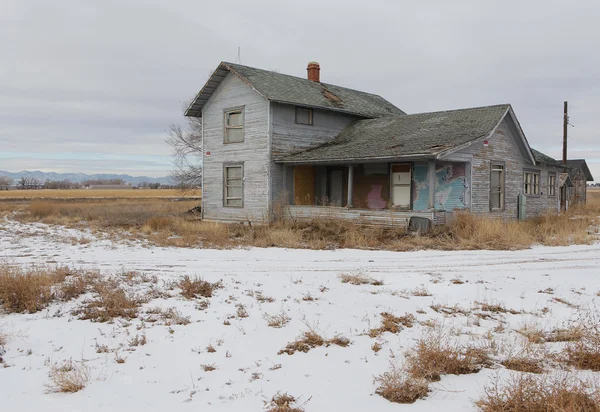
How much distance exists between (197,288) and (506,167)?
14867 millimetres

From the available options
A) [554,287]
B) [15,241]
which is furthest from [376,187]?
[15,241]

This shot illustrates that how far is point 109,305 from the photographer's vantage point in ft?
23.4

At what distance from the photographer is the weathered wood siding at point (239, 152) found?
64.8ft

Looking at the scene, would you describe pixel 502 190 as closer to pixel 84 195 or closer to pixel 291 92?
pixel 291 92

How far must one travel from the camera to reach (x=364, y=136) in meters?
20.2

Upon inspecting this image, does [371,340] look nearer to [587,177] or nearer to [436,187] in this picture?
[436,187]

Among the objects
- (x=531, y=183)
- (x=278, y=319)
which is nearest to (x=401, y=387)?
(x=278, y=319)

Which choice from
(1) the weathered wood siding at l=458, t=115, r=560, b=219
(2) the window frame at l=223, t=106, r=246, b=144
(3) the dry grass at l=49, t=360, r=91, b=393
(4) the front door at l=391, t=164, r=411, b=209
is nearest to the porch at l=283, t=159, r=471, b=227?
(4) the front door at l=391, t=164, r=411, b=209

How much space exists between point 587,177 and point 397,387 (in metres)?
49.2

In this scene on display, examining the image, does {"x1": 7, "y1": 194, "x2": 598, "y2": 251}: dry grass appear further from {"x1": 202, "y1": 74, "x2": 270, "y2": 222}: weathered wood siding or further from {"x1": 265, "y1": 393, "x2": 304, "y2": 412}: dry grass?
{"x1": 265, "y1": 393, "x2": 304, "y2": 412}: dry grass

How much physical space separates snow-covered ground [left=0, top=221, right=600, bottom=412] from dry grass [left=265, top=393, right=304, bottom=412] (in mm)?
94

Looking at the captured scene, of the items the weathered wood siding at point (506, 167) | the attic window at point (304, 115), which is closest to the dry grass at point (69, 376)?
the weathered wood siding at point (506, 167)

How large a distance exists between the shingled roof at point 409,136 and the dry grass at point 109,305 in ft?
33.0

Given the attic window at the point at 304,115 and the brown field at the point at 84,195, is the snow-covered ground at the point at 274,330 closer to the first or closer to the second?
the attic window at the point at 304,115
